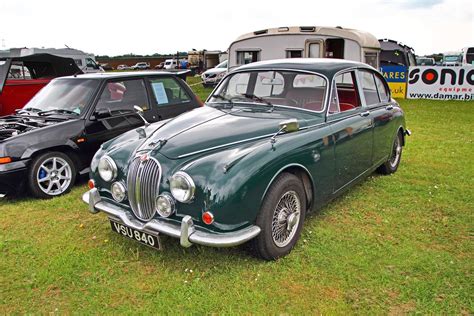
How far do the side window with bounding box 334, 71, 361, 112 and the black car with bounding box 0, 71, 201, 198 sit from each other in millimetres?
2373

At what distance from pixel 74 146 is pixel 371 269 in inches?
158

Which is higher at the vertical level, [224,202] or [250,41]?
[250,41]

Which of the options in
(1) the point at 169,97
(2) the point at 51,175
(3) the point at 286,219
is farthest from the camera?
(1) the point at 169,97

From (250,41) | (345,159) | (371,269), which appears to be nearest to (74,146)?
(345,159)

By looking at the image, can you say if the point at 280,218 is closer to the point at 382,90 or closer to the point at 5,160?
the point at 382,90

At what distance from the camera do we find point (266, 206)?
3303 millimetres

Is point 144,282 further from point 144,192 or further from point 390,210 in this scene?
point 390,210

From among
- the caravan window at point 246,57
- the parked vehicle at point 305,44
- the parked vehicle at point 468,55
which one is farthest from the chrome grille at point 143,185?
the parked vehicle at point 468,55

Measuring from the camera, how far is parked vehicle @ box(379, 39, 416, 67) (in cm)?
1809

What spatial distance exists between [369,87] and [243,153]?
2.83m

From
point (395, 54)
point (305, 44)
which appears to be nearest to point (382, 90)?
point (305, 44)

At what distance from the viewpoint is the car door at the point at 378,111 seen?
16.9ft

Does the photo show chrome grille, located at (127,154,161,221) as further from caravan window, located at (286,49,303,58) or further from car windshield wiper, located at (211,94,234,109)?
caravan window, located at (286,49,303,58)

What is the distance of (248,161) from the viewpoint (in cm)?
321
